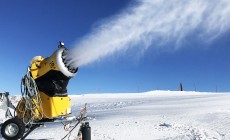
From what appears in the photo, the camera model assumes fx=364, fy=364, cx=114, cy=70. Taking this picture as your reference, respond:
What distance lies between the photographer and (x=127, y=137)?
11125 mm

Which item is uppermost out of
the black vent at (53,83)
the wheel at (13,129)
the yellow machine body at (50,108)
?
the black vent at (53,83)

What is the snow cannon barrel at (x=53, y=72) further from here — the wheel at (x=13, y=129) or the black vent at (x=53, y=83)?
the wheel at (x=13, y=129)

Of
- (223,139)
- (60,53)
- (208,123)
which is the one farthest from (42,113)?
(208,123)

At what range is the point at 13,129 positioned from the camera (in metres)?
9.12

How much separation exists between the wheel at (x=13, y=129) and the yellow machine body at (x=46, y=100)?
47 centimetres

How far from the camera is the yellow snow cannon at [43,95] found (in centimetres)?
902

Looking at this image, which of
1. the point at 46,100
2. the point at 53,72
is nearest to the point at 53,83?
the point at 53,72

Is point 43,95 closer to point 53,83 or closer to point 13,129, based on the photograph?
point 53,83

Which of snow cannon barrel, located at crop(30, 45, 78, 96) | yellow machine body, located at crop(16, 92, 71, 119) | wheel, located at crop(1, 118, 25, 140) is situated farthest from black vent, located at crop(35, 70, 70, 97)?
wheel, located at crop(1, 118, 25, 140)

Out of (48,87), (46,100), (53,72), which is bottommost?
(46,100)

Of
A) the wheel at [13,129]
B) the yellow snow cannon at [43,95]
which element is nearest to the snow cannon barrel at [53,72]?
the yellow snow cannon at [43,95]

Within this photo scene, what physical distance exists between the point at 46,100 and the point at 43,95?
0.17m

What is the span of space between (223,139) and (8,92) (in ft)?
19.7

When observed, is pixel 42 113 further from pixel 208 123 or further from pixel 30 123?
pixel 208 123
